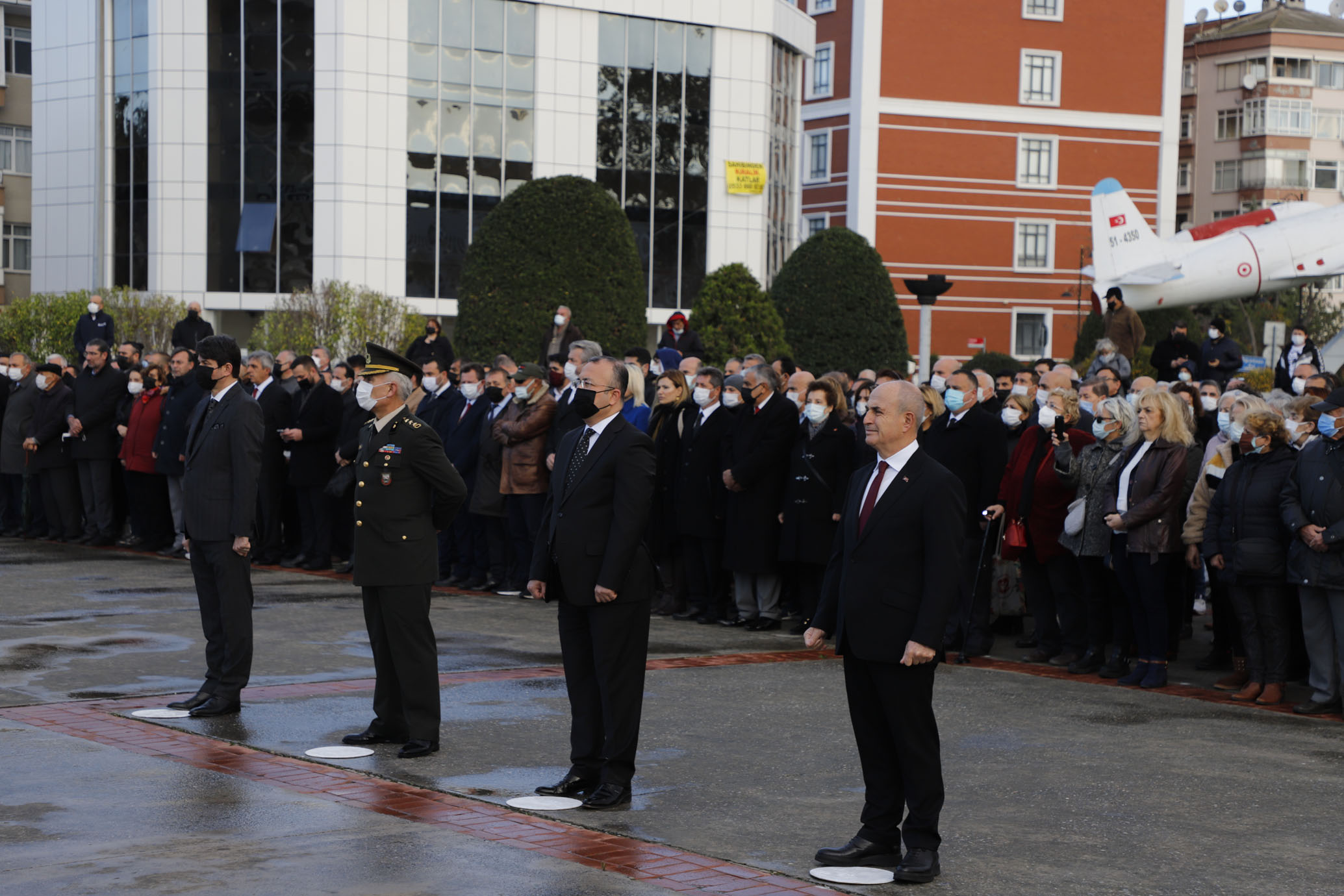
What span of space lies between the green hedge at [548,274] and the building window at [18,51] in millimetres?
31317

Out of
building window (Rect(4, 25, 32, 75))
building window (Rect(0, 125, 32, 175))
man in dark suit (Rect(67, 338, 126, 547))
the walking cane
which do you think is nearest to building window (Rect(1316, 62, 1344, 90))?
building window (Rect(4, 25, 32, 75))

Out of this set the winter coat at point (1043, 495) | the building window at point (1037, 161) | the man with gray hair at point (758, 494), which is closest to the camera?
the winter coat at point (1043, 495)

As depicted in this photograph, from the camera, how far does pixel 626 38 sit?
47.0 meters

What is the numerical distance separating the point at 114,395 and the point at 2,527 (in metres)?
3.31

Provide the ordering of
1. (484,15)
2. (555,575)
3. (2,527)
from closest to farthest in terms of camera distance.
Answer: (555,575), (2,527), (484,15)

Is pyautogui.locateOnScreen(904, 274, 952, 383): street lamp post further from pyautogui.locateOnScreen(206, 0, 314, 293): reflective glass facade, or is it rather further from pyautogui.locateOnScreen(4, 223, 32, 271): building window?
pyautogui.locateOnScreen(4, 223, 32, 271): building window

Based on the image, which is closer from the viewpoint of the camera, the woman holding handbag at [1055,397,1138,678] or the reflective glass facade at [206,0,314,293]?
the woman holding handbag at [1055,397,1138,678]

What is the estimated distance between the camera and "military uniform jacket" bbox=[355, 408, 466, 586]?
9141 millimetres

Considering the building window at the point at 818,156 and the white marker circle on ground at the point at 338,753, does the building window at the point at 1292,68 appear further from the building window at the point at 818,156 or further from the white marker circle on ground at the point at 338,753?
the white marker circle on ground at the point at 338,753

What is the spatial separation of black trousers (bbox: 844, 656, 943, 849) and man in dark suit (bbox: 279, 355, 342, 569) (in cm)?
1182

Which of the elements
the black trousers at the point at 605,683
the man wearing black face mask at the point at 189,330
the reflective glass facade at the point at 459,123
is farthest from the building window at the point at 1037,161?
the black trousers at the point at 605,683

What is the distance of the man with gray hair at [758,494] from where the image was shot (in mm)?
14609

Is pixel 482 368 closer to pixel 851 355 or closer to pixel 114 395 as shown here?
pixel 114 395

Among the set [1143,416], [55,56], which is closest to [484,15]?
[55,56]
